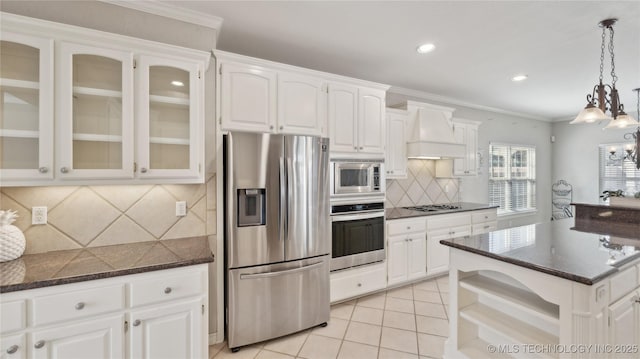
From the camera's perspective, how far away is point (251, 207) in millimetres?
2236

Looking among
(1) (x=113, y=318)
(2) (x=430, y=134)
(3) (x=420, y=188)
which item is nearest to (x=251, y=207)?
(1) (x=113, y=318)

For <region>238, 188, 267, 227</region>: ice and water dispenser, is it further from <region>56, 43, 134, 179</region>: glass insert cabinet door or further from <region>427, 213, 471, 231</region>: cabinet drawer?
<region>427, 213, 471, 231</region>: cabinet drawer

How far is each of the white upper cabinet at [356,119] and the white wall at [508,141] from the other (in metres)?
1.07

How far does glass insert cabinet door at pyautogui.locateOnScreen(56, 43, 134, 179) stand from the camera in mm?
1661

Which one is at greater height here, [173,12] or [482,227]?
[173,12]

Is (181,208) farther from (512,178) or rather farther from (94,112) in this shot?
(512,178)

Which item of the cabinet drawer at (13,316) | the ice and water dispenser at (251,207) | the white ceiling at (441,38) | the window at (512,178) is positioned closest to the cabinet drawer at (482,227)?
the window at (512,178)

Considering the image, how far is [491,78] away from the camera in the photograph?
146 inches

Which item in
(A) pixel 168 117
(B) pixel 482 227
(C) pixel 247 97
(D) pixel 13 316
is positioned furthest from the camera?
(B) pixel 482 227

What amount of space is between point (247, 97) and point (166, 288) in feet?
5.09

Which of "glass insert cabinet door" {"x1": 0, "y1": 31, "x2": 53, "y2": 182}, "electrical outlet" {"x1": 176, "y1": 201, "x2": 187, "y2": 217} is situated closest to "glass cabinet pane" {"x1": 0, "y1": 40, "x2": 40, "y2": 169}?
"glass insert cabinet door" {"x1": 0, "y1": 31, "x2": 53, "y2": 182}

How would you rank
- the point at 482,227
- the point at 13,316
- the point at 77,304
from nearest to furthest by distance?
1. the point at 13,316
2. the point at 77,304
3. the point at 482,227

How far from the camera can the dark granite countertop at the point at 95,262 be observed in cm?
139

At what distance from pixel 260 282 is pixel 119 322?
93 centimetres
